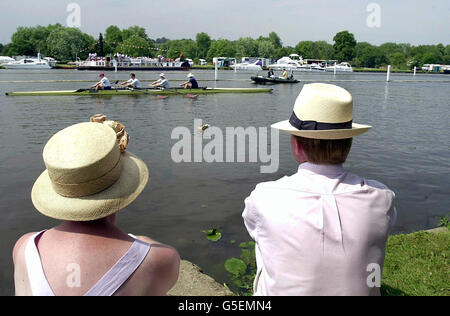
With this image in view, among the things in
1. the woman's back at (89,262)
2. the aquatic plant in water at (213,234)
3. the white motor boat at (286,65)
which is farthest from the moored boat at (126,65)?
the woman's back at (89,262)

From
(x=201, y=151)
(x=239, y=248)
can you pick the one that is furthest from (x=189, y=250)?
(x=201, y=151)

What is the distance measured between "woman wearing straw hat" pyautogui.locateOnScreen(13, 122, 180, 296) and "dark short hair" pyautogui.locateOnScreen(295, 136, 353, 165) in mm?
1152

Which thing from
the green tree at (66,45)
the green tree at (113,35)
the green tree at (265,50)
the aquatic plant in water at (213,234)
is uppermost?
the green tree at (113,35)

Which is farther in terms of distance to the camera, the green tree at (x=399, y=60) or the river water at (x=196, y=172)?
the green tree at (x=399, y=60)

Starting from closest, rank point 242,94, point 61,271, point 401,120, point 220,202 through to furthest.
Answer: point 61,271
point 220,202
point 401,120
point 242,94

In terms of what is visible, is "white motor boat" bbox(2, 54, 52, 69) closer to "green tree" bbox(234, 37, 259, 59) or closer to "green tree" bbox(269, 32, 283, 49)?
"green tree" bbox(234, 37, 259, 59)

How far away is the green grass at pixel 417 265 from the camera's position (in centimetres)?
450

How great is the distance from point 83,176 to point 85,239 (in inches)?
13.4

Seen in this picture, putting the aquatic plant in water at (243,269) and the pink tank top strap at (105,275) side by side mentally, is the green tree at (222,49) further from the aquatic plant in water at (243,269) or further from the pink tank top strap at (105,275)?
the pink tank top strap at (105,275)

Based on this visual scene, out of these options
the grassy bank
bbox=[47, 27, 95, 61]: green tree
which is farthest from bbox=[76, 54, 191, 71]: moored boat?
the grassy bank

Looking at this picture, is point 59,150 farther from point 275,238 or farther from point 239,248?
point 239,248

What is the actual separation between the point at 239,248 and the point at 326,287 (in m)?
4.28

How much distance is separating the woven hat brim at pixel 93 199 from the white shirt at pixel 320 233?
747 millimetres
